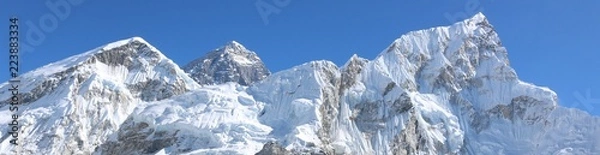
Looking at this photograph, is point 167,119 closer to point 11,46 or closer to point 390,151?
point 390,151

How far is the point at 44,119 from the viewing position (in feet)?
610

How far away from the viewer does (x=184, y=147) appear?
17900 cm

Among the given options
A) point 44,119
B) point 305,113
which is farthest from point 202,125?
point 44,119

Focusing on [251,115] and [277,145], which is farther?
[251,115]

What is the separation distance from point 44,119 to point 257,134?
4898cm

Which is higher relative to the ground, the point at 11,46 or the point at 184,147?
the point at 184,147

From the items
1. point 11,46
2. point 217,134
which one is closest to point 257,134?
point 217,134

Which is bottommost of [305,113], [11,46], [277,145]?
[11,46]

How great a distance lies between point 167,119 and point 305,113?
106 feet

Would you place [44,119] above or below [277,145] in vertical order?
above

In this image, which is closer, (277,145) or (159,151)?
(277,145)

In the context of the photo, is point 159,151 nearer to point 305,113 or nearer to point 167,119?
point 167,119

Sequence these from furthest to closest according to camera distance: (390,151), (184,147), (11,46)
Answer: (390,151) < (184,147) < (11,46)

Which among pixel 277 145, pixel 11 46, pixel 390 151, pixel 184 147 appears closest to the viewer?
pixel 11 46
